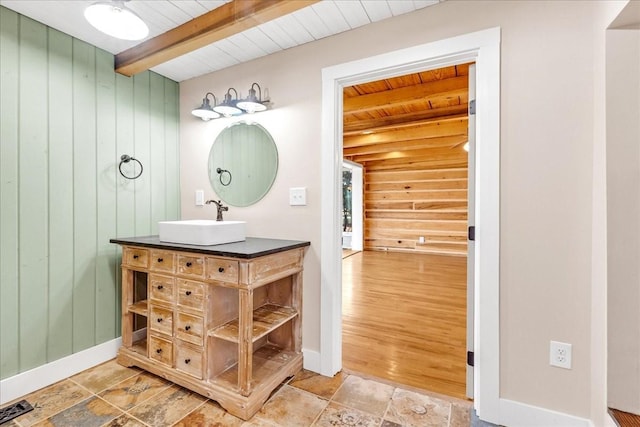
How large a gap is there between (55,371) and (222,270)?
1.35 meters

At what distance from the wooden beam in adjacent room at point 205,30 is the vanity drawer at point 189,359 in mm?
1859

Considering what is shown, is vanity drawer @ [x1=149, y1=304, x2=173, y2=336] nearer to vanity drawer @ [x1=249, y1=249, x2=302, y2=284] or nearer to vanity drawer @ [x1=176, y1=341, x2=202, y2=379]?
vanity drawer @ [x1=176, y1=341, x2=202, y2=379]

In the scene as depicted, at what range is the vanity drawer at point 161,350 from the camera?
1.88 metres

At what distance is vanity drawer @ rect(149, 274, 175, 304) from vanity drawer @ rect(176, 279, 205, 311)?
0.08 m

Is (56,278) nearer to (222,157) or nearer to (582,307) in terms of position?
(222,157)

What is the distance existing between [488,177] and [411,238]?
234 inches

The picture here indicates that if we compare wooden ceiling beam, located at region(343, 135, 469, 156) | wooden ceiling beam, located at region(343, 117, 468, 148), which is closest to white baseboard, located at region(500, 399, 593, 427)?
wooden ceiling beam, located at region(343, 117, 468, 148)

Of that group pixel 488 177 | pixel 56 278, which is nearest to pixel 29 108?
pixel 56 278

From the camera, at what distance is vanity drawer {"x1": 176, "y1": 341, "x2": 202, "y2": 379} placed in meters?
1.76

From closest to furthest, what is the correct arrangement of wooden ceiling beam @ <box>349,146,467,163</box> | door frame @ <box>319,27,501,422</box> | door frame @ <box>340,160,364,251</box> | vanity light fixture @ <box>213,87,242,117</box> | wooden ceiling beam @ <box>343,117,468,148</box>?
door frame @ <box>319,27,501,422</box> < vanity light fixture @ <box>213,87,242,117</box> < wooden ceiling beam @ <box>343,117,468,148</box> < wooden ceiling beam @ <box>349,146,467,163</box> < door frame @ <box>340,160,364,251</box>

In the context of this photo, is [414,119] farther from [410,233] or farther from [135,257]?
[135,257]

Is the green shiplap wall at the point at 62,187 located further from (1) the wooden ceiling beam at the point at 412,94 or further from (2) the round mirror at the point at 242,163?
(1) the wooden ceiling beam at the point at 412,94

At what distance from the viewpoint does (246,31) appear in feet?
6.42

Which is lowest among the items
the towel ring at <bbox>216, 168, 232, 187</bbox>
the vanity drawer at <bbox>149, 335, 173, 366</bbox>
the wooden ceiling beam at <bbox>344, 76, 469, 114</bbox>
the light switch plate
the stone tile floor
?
the stone tile floor
